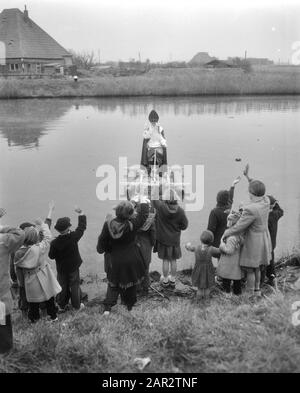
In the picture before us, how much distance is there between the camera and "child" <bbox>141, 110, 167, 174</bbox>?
33.4 ft

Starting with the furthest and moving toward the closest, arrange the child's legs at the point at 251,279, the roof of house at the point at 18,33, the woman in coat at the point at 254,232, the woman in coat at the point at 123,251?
the roof of house at the point at 18,33
the child's legs at the point at 251,279
the woman in coat at the point at 254,232
the woman in coat at the point at 123,251

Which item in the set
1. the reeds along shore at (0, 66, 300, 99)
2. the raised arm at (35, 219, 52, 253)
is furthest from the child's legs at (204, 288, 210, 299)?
the reeds along shore at (0, 66, 300, 99)

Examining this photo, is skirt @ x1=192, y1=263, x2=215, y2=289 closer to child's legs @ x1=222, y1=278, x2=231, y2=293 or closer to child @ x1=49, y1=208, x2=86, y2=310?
child's legs @ x1=222, y1=278, x2=231, y2=293

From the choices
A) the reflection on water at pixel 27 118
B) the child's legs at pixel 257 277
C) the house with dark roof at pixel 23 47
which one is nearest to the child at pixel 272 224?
the child's legs at pixel 257 277

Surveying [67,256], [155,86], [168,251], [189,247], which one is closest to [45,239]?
[67,256]

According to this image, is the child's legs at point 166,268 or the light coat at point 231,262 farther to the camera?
the child's legs at point 166,268

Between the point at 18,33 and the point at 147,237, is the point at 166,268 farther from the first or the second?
the point at 18,33

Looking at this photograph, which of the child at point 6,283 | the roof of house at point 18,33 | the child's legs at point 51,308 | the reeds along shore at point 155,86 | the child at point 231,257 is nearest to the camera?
the child at point 6,283

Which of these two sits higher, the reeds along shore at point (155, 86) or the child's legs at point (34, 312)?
the reeds along shore at point (155, 86)

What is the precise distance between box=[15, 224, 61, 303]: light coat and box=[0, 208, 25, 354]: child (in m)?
0.61

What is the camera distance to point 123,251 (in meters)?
4.42

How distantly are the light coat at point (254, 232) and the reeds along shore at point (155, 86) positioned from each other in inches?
1184

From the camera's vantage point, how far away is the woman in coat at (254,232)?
14.9 feet

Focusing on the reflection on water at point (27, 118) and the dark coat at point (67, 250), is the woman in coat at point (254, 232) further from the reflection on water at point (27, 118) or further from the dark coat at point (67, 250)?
the reflection on water at point (27, 118)
